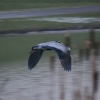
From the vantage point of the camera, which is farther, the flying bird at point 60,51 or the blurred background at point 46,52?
the blurred background at point 46,52

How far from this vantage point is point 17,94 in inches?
332

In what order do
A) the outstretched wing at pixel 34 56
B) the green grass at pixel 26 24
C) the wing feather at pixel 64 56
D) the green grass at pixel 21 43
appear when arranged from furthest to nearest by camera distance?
the green grass at pixel 26 24 < the green grass at pixel 21 43 < the outstretched wing at pixel 34 56 < the wing feather at pixel 64 56

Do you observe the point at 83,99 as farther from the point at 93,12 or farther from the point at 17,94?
the point at 93,12

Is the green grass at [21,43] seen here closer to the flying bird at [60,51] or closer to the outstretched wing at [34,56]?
the outstretched wing at [34,56]

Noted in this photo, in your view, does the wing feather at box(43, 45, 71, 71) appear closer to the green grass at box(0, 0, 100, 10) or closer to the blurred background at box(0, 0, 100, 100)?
the blurred background at box(0, 0, 100, 100)

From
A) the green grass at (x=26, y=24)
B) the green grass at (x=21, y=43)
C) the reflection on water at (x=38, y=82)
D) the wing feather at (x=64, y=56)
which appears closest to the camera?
the wing feather at (x=64, y=56)

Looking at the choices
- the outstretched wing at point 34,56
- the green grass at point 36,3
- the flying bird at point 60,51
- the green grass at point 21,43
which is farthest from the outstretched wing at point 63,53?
the green grass at point 36,3

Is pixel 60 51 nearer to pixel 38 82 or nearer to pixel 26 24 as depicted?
pixel 38 82

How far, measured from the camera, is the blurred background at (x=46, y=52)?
14.4ft

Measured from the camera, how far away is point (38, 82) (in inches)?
380

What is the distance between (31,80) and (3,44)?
760cm

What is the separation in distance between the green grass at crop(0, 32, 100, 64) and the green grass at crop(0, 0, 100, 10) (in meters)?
11.4

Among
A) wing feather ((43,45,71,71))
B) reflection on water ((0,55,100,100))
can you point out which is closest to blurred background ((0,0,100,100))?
reflection on water ((0,55,100,100))

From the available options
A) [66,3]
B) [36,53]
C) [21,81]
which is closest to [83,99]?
[36,53]
